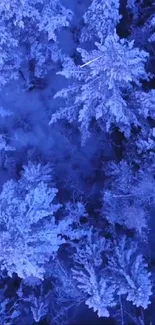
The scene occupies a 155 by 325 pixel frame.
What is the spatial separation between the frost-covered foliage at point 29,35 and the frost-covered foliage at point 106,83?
486 mm

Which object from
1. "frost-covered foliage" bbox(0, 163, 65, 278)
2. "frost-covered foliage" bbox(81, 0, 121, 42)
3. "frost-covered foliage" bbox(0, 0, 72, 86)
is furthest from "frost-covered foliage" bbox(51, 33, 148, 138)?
"frost-covered foliage" bbox(0, 163, 65, 278)

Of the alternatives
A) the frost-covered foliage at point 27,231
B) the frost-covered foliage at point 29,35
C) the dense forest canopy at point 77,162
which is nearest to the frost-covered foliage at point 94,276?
the dense forest canopy at point 77,162

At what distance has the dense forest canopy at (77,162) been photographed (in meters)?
3.30

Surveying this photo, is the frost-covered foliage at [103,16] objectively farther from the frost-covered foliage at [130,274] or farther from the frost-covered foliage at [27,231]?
the frost-covered foliage at [130,274]

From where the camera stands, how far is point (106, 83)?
10.4 ft

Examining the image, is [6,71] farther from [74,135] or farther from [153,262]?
[153,262]

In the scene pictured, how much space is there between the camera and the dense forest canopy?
330 centimetres

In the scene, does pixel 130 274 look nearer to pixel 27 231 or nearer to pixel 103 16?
pixel 27 231

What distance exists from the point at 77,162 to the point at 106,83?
1.54 meters

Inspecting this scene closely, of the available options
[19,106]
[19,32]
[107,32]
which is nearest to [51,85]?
[19,106]

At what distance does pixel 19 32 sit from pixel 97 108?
124 centimetres

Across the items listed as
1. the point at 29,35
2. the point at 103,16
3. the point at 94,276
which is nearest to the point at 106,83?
the point at 103,16

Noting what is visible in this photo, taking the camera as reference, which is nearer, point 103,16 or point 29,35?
point 103,16

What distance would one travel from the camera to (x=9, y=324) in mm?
3994
